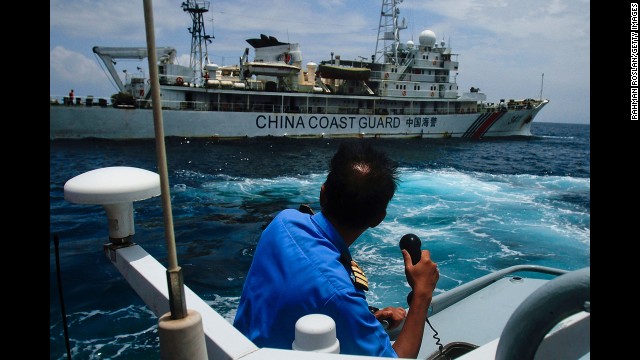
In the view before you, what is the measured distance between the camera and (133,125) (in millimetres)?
23828

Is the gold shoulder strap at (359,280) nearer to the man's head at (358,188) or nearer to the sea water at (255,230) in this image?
the man's head at (358,188)

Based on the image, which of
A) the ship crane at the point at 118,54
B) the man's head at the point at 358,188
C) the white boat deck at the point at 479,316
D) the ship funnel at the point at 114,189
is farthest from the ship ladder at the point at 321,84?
the man's head at the point at 358,188

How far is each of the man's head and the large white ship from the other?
80.3 ft

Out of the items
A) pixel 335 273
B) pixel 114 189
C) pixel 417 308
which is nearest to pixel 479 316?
pixel 417 308

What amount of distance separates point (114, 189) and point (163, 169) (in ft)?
2.98

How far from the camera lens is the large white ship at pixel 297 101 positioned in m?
24.0

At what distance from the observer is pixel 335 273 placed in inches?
47.4

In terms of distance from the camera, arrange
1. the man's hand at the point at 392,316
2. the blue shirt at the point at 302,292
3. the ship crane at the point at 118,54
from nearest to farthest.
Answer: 1. the blue shirt at the point at 302,292
2. the man's hand at the point at 392,316
3. the ship crane at the point at 118,54

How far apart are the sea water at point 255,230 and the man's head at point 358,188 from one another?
2.61 m

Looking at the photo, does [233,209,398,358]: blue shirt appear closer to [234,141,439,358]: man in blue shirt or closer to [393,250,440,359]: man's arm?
[234,141,439,358]: man in blue shirt

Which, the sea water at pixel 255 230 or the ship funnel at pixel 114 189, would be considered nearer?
the ship funnel at pixel 114 189
